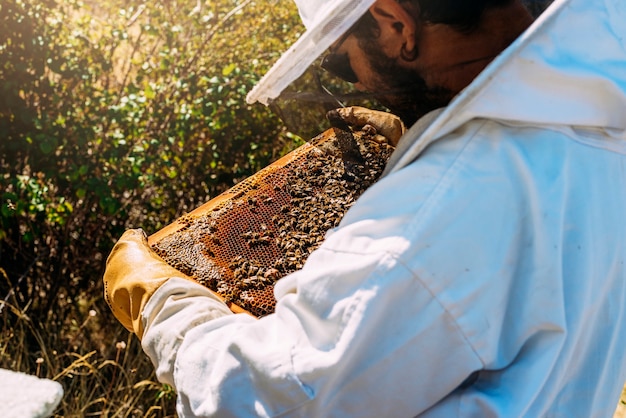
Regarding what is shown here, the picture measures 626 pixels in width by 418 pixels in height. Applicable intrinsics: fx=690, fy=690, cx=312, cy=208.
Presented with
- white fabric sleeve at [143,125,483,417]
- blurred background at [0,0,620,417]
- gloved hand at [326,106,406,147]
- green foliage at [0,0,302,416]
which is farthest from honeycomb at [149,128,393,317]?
green foliage at [0,0,302,416]

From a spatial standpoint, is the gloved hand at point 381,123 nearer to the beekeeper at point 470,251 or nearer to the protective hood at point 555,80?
the beekeeper at point 470,251

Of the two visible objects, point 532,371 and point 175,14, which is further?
point 175,14

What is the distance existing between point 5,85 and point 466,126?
3.19m

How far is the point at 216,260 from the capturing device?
2283 mm

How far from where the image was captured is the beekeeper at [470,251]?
1.35m

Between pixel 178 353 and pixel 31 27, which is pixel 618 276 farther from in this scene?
pixel 31 27

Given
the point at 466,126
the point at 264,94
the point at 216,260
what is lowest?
the point at 216,260

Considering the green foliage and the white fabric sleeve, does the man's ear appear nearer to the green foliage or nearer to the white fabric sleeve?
the white fabric sleeve

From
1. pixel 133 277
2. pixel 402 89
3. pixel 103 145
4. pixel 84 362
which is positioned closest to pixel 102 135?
pixel 103 145

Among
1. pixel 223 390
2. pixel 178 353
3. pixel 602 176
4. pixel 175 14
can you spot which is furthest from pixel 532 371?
pixel 175 14

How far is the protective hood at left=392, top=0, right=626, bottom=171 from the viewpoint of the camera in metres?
1.41

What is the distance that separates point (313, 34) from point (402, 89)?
0.92 feet

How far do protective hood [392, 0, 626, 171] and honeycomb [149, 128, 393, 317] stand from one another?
80 cm

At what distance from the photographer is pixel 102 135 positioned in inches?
162
